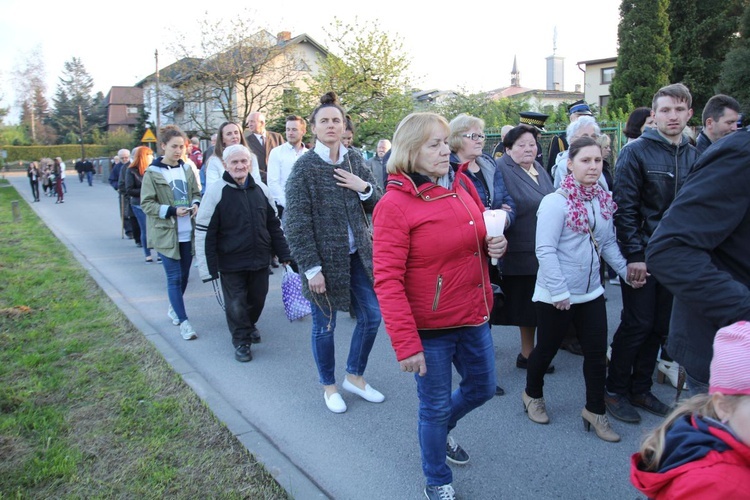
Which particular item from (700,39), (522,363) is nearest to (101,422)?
(522,363)

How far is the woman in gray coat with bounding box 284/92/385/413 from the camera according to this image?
3820mm

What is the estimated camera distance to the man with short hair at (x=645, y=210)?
12.1 feet

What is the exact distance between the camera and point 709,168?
5.99 feet

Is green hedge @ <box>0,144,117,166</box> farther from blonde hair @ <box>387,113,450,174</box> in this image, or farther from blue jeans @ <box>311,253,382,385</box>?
blonde hair @ <box>387,113,450,174</box>

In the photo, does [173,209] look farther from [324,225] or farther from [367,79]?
[367,79]

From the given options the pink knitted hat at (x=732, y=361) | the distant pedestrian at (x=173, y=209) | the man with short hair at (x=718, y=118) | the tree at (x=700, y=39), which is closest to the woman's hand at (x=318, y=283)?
the distant pedestrian at (x=173, y=209)

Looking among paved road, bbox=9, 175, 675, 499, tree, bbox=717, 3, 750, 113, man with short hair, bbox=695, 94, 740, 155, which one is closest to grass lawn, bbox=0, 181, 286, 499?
paved road, bbox=9, 175, 675, 499

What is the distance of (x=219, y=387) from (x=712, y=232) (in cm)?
390

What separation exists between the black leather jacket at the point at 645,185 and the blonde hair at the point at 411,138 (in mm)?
1676

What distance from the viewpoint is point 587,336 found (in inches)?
140

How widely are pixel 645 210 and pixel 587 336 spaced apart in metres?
0.96

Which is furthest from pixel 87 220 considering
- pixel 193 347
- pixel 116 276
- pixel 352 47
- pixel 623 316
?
pixel 623 316

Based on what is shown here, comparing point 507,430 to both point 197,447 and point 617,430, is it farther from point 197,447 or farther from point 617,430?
point 197,447

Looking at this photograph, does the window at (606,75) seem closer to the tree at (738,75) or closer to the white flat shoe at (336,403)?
the tree at (738,75)
